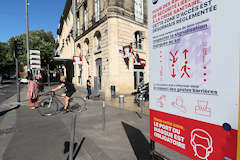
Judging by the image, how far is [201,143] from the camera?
133 cm

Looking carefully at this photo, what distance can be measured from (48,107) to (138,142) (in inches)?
199

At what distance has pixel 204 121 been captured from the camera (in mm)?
1301

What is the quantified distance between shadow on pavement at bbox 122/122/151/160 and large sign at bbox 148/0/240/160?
1.41 metres

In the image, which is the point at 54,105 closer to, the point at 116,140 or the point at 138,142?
the point at 116,140

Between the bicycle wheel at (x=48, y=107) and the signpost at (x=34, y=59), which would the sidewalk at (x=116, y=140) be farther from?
the signpost at (x=34, y=59)

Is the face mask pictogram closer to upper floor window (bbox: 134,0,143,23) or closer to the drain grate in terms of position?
the drain grate

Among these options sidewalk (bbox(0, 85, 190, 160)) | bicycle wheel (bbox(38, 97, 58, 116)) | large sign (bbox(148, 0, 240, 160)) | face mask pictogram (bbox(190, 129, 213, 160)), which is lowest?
sidewalk (bbox(0, 85, 190, 160))

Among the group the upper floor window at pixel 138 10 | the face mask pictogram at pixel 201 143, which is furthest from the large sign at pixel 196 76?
the upper floor window at pixel 138 10

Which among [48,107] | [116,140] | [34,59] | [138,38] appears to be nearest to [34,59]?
[34,59]

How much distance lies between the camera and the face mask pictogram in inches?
50.1

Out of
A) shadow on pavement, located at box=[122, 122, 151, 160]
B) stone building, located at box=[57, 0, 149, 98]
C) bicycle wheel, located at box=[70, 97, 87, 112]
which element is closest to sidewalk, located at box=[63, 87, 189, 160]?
shadow on pavement, located at box=[122, 122, 151, 160]

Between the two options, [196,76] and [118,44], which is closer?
[196,76]

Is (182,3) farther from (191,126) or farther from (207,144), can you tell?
(207,144)

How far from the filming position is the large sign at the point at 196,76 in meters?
1.10
